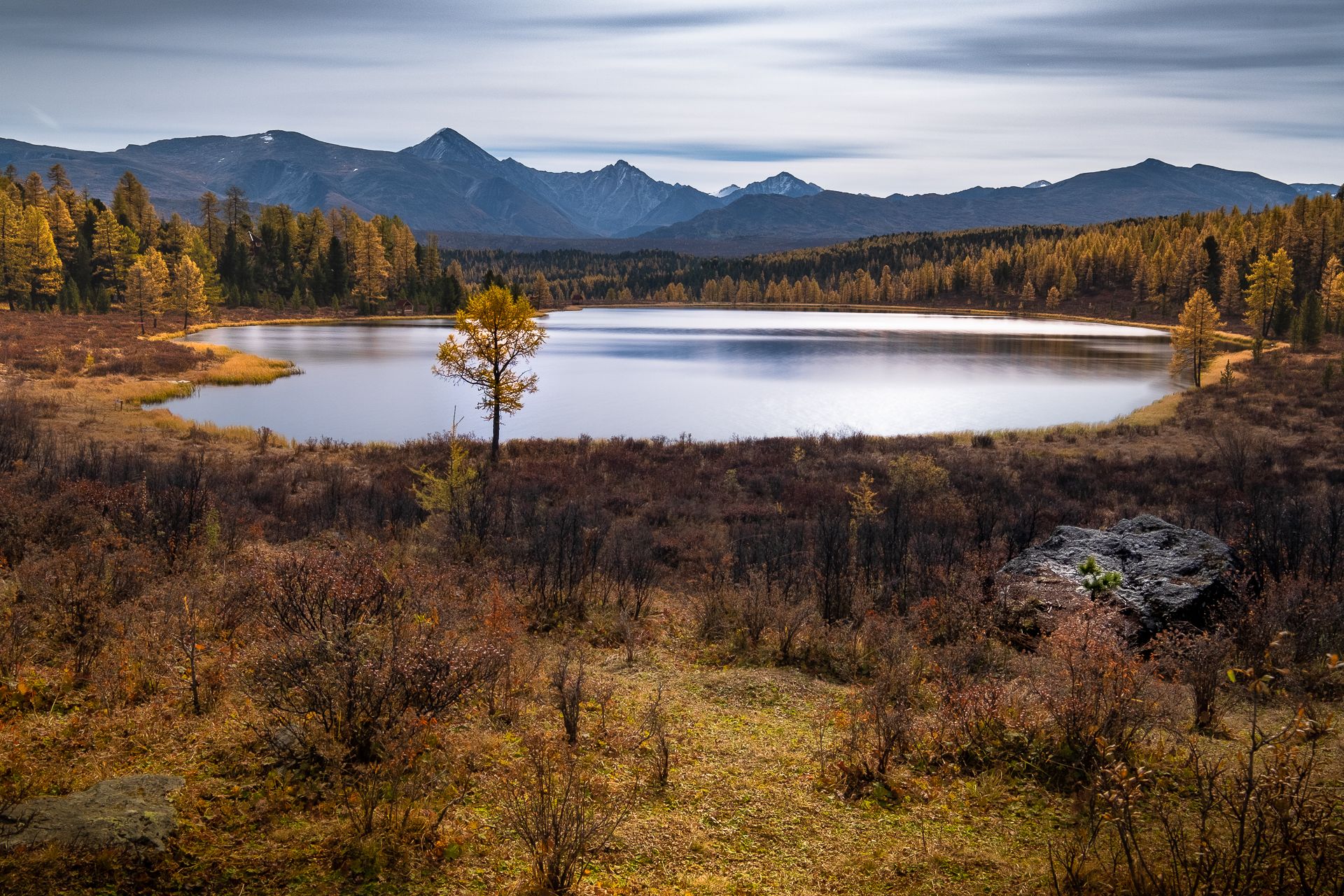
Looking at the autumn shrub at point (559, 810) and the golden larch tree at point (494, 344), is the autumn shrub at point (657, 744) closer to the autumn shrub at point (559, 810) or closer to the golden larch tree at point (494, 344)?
the autumn shrub at point (559, 810)

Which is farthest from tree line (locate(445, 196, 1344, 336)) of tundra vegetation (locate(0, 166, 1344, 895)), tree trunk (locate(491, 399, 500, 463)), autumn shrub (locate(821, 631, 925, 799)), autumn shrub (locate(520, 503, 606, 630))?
autumn shrub (locate(821, 631, 925, 799))

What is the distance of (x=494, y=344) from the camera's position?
112 ft

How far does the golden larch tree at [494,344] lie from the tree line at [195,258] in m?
60.0

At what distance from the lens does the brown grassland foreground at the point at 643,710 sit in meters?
5.27

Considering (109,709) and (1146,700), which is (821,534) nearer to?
(1146,700)

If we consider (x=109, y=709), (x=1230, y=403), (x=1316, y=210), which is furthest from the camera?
(x=1316, y=210)

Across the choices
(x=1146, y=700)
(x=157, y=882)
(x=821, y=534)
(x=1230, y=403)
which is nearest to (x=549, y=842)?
(x=157, y=882)

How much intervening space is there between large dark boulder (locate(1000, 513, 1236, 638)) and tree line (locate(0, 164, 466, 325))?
8681 centimetres

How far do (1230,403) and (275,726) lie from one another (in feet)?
170

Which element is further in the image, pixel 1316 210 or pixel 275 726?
pixel 1316 210

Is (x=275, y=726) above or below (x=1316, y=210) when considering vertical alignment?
below

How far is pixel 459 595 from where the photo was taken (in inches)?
442

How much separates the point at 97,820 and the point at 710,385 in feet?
178

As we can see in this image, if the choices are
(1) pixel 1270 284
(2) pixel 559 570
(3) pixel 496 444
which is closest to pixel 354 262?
(3) pixel 496 444
